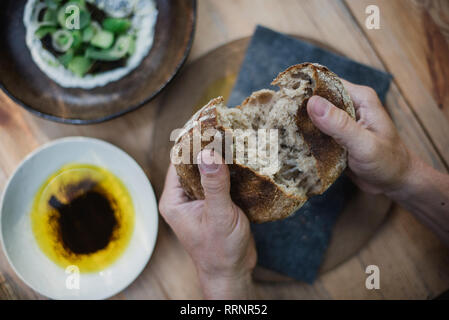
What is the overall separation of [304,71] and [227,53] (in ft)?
1.09

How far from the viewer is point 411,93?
36.4 inches

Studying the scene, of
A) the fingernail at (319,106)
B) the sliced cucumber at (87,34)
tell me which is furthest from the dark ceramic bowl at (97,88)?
the fingernail at (319,106)

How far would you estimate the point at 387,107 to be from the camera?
36.2 inches

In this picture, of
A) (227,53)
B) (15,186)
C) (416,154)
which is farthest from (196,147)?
(416,154)

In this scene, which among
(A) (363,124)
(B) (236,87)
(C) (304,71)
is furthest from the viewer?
(B) (236,87)

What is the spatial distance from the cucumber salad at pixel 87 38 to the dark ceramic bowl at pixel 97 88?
20 mm

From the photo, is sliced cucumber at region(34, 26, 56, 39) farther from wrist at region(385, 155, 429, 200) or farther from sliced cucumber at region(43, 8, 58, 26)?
wrist at region(385, 155, 429, 200)

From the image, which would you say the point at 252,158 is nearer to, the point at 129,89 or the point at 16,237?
the point at 129,89

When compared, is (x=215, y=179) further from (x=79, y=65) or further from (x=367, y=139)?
(x=79, y=65)

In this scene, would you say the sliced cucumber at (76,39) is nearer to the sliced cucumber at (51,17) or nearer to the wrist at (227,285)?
the sliced cucumber at (51,17)

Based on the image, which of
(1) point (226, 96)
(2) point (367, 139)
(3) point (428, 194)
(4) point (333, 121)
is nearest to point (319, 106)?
(4) point (333, 121)

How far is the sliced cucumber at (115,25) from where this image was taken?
0.87 m

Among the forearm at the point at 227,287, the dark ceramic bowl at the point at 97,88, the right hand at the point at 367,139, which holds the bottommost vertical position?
the forearm at the point at 227,287

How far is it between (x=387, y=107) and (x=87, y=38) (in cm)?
83
